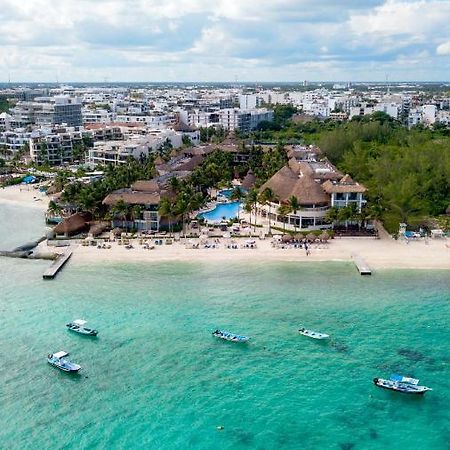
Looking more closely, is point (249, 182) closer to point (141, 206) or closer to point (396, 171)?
Answer: point (396, 171)

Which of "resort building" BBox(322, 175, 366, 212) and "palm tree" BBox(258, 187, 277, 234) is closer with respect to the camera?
"resort building" BBox(322, 175, 366, 212)

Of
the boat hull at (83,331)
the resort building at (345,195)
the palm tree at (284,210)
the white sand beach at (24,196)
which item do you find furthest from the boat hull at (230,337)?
the white sand beach at (24,196)

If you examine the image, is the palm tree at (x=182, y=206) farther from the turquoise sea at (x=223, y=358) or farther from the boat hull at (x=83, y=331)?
the boat hull at (x=83, y=331)

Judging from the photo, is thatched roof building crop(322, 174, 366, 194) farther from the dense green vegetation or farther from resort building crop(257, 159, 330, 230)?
the dense green vegetation

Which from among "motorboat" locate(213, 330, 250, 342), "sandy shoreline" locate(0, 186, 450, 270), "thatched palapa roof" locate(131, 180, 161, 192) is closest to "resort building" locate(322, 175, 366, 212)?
"sandy shoreline" locate(0, 186, 450, 270)

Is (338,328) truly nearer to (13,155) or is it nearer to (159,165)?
(159,165)

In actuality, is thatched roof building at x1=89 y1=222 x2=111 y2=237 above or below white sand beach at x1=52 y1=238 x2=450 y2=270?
above

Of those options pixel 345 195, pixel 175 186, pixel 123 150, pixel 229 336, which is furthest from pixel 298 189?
pixel 123 150
